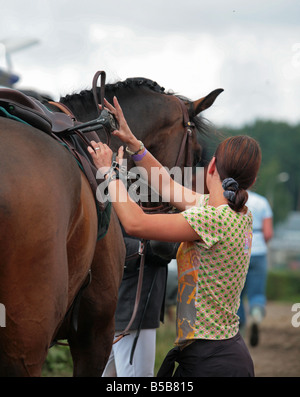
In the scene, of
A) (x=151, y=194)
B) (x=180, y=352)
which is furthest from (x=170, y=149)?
(x=180, y=352)

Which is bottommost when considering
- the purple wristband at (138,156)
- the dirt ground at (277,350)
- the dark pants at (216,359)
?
the dirt ground at (277,350)

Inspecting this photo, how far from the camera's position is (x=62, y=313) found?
2289mm

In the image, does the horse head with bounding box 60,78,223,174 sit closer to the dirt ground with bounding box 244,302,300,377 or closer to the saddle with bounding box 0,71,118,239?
the saddle with bounding box 0,71,118,239

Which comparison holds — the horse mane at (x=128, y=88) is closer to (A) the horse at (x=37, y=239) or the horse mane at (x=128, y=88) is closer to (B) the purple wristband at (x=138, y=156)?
(B) the purple wristband at (x=138, y=156)

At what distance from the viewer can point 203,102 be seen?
4082mm

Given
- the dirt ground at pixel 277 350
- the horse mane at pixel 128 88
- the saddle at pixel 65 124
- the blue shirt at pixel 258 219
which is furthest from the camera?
the blue shirt at pixel 258 219

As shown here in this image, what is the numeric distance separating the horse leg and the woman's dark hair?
732 mm

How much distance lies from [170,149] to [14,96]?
1537 millimetres

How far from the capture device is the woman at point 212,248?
2561 millimetres

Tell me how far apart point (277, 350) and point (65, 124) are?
703 centimetres

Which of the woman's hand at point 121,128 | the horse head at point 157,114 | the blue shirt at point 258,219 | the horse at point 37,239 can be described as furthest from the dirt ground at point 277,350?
the horse at point 37,239

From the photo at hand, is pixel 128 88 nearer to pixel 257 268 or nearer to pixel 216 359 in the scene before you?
pixel 216 359

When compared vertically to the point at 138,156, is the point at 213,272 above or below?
below

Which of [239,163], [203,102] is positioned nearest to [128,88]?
[203,102]
